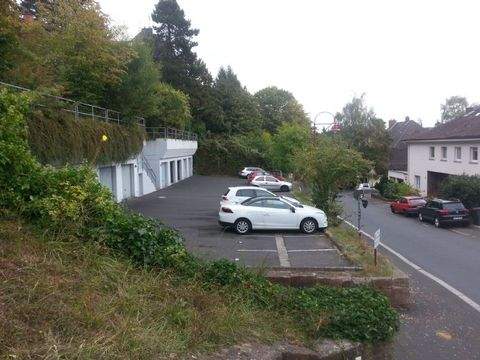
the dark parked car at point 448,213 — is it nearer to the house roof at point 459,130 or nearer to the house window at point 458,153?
the house roof at point 459,130

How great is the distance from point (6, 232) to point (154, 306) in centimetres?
216

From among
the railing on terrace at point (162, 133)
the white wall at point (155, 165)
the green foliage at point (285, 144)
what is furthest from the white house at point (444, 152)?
the railing on terrace at point (162, 133)

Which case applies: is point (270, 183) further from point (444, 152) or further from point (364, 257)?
point (364, 257)

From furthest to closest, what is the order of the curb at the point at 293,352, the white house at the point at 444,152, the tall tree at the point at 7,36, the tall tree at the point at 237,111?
the tall tree at the point at 237,111, the white house at the point at 444,152, the tall tree at the point at 7,36, the curb at the point at 293,352

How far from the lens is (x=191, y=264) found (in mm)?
7723

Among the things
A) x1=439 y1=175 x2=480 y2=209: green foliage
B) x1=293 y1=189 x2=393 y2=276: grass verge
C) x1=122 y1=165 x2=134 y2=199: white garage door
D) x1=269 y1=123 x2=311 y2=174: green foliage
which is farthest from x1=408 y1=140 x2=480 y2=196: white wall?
x1=122 y1=165 x2=134 y2=199: white garage door

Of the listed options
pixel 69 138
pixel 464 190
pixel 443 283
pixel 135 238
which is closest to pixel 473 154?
pixel 464 190

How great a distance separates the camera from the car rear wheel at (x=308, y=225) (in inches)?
750

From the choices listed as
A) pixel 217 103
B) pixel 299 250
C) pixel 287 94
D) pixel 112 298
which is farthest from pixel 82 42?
pixel 287 94

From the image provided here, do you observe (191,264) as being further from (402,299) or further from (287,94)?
(287,94)

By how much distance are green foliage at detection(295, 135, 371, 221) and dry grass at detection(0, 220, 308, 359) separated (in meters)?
16.0

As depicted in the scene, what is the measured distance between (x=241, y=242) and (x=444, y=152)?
28313 mm

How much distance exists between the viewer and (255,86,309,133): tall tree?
268 ft

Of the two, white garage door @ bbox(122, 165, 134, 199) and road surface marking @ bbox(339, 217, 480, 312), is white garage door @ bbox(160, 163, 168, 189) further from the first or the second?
road surface marking @ bbox(339, 217, 480, 312)
